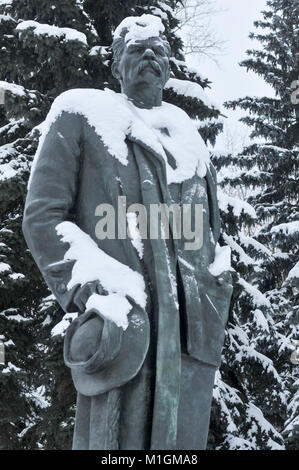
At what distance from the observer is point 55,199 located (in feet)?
13.6

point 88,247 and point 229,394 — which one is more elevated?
point 88,247

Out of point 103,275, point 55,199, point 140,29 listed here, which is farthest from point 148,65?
point 103,275

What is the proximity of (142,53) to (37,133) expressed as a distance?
598 centimetres

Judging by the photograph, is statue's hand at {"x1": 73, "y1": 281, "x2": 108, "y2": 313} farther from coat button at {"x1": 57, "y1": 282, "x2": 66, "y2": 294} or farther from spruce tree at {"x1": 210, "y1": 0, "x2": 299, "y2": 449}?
spruce tree at {"x1": 210, "y1": 0, "x2": 299, "y2": 449}

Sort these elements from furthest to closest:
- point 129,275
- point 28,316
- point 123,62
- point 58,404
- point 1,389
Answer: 1. point 28,316
2. point 1,389
3. point 58,404
4. point 123,62
5. point 129,275

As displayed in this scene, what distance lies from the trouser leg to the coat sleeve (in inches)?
23.8

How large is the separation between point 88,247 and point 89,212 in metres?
0.23

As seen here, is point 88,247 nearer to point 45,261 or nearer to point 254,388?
point 45,261

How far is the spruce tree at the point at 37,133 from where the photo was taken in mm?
10539

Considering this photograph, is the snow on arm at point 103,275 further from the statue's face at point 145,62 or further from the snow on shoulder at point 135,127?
the statue's face at point 145,62

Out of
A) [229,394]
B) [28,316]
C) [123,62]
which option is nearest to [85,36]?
[28,316]

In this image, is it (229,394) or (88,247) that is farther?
(229,394)

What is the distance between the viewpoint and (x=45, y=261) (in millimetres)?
4113

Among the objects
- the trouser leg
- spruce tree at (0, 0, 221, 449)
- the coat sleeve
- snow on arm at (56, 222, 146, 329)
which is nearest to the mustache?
the coat sleeve
